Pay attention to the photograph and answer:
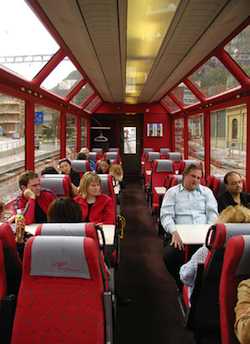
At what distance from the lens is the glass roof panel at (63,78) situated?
6477mm

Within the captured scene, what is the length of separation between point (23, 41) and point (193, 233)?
10.2 feet

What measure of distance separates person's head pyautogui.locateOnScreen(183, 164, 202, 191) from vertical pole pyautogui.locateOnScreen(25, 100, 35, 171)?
2.82 metres

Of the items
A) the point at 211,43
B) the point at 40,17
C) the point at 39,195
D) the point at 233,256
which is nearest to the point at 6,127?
the point at 39,195

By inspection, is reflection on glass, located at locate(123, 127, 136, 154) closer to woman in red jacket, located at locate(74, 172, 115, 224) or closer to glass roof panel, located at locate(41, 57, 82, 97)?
glass roof panel, located at locate(41, 57, 82, 97)

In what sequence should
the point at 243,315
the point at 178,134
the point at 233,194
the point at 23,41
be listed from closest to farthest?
the point at 243,315, the point at 23,41, the point at 233,194, the point at 178,134

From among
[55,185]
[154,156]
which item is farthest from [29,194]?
[154,156]

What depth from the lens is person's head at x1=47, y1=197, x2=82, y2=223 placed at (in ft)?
9.60

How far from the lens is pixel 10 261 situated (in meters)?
2.30

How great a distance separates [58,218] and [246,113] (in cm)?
377

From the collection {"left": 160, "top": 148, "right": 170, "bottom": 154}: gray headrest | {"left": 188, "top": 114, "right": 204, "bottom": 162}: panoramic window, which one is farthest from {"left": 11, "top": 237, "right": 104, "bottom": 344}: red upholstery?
{"left": 160, "top": 148, "right": 170, "bottom": 154}: gray headrest

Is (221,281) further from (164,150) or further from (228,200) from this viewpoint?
(164,150)

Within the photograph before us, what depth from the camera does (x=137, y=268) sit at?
5129 mm

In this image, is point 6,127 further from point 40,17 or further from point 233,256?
point 233,256

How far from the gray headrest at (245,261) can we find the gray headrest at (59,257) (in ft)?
2.72
